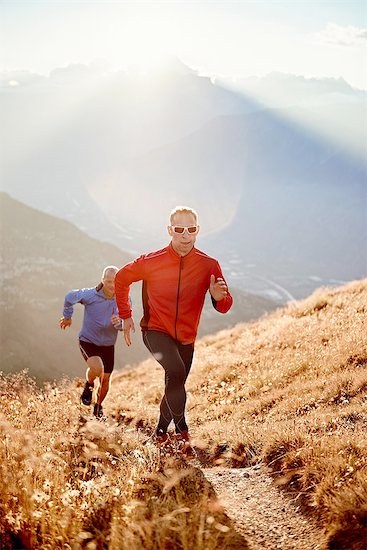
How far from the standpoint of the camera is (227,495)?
470cm

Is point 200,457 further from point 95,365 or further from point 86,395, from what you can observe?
point 86,395

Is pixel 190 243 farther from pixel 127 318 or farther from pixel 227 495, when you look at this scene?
pixel 227 495

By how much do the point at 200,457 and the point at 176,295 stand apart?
6.64ft

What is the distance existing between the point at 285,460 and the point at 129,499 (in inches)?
67.6

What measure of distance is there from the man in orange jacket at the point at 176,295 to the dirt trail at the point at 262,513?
3.42ft

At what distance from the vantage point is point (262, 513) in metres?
4.38

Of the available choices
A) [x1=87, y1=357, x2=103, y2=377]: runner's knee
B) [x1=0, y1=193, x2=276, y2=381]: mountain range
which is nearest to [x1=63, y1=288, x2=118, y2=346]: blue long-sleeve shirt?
[x1=87, y1=357, x2=103, y2=377]: runner's knee

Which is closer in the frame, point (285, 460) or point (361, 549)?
point (361, 549)

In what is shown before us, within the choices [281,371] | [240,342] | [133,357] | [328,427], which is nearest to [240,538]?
[328,427]

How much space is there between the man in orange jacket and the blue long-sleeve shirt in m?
2.71

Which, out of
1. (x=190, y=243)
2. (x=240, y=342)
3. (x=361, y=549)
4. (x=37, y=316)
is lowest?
(x=37, y=316)

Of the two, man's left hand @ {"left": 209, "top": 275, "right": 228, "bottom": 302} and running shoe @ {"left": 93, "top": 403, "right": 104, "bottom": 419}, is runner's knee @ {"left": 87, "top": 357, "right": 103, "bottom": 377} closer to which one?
running shoe @ {"left": 93, "top": 403, "right": 104, "bottom": 419}

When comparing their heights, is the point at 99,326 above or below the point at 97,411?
above

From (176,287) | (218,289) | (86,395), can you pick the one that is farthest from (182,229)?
(86,395)
